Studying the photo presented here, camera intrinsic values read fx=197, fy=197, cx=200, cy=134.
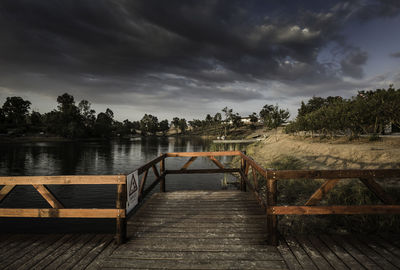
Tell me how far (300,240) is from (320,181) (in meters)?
7.25

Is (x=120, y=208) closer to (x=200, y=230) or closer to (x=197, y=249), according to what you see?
(x=197, y=249)

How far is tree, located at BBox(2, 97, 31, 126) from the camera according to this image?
11065 centimetres

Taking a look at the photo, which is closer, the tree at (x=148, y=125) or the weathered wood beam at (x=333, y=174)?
the weathered wood beam at (x=333, y=174)

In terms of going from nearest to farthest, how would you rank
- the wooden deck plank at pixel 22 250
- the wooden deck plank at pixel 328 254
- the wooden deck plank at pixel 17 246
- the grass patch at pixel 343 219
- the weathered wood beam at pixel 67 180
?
the wooden deck plank at pixel 328 254
the wooden deck plank at pixel 22 250
the wooden deck plank at pixel 17 246
the weathered wood beam at pixel 67 180
the grass patch at pixel 343 219

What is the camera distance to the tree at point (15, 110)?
110650mm

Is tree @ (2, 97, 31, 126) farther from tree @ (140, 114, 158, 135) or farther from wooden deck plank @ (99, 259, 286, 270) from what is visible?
wooden deck plank @ (99, 259, 286, 270)

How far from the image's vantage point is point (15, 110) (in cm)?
11706

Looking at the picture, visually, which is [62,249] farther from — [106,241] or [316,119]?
[316,119]

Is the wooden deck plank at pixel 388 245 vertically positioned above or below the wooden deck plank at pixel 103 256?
above

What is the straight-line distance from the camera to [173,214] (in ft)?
17.8

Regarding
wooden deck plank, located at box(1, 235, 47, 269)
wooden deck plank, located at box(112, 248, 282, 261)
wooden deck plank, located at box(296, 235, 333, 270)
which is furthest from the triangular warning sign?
wooden deck plank, located at box(296, 235, 333, 270)

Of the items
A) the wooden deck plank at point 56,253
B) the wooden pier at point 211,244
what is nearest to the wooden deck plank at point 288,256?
the wooden pier at point 211,244

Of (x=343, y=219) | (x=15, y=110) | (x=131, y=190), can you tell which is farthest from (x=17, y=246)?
(x=15, y=110)

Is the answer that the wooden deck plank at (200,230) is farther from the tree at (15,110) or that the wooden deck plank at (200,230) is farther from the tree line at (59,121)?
the tree at (15,110)
